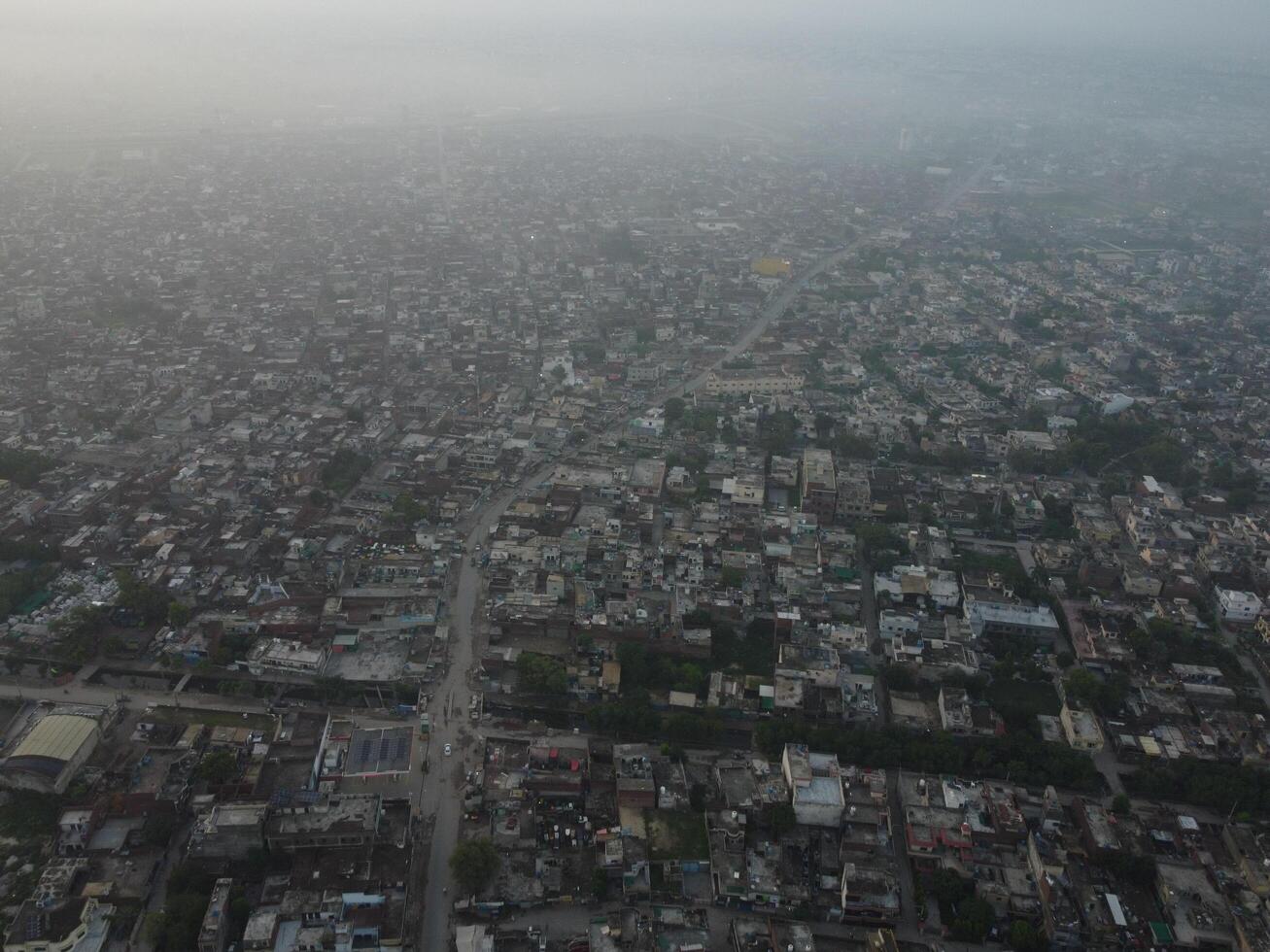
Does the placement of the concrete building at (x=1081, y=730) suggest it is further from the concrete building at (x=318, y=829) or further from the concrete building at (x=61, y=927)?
the concrete building at (x=61, y=927)

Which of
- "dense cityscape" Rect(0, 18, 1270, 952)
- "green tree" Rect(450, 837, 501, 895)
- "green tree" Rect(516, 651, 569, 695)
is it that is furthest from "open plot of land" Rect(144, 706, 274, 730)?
"green tree" Rect(450, 837, 501, 895)

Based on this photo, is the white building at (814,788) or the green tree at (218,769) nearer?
the white building at (814,788)

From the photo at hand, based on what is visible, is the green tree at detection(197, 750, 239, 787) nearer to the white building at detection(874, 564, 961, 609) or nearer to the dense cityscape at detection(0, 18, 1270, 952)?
the dense cityscape at detection(0, 18, 1270, 952)

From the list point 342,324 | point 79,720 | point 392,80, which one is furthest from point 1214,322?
point 392,80

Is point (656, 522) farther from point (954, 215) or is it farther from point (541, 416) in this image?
point (954, 215)

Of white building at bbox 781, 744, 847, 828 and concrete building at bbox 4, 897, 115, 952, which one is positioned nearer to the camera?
concrete building at bbox 4, 897, 115, 952

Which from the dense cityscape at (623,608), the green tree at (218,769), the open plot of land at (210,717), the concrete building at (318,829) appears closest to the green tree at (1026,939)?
the dense cityscape at (623,608)
